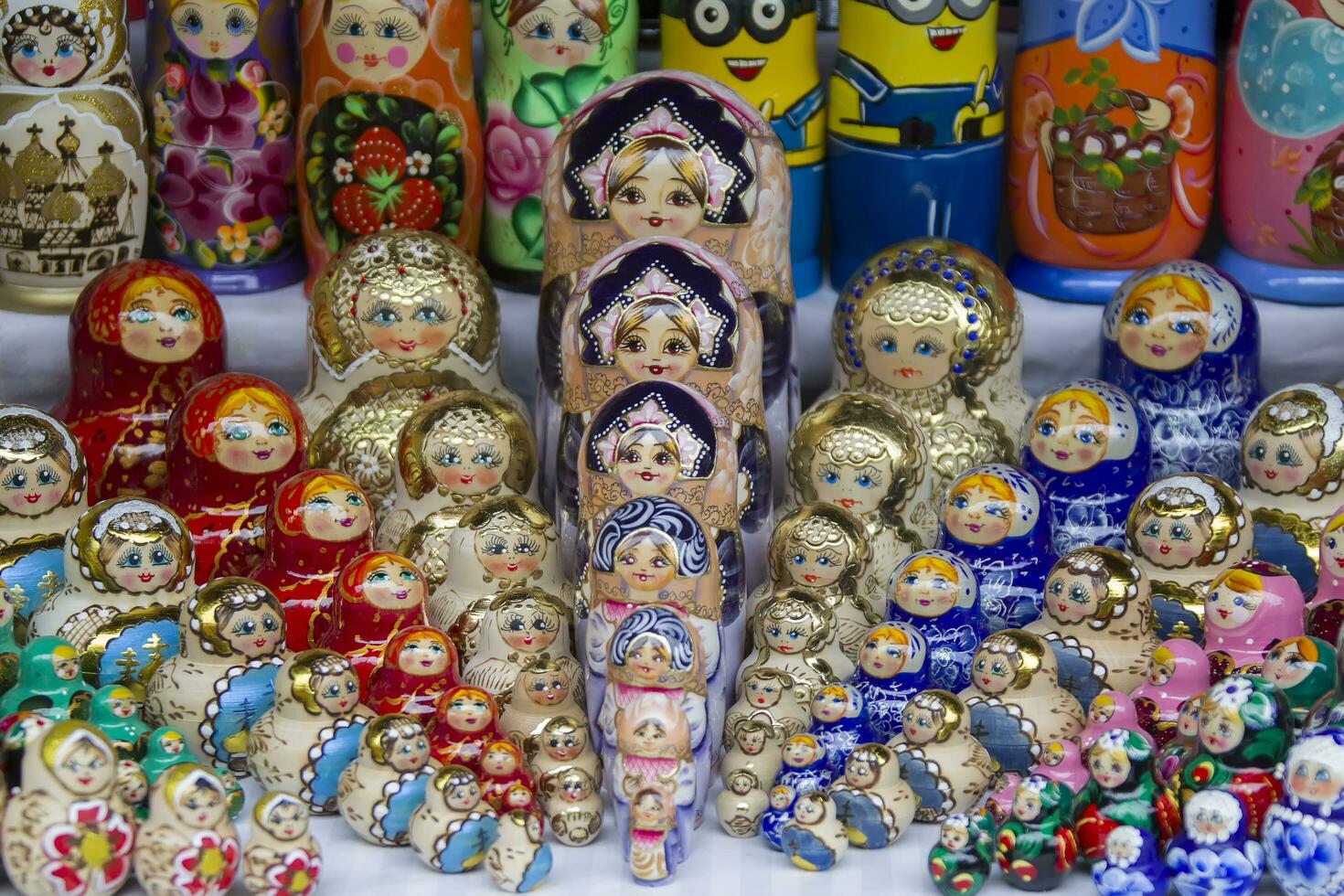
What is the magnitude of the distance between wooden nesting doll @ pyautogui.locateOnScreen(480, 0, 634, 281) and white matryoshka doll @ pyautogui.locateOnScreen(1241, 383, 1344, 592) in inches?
Result: 40.9

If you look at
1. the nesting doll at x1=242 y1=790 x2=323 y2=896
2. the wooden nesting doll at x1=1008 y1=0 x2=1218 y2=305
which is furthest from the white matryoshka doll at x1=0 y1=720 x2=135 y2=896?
the wooden nesting doll at x1=1008 y1=0 x2=1218 y2=305

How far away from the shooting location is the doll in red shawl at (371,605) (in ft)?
8.61

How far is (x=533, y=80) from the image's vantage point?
3.26 meters

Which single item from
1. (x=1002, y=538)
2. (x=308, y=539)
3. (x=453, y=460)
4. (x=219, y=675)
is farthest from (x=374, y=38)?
(x=1002, y=538)

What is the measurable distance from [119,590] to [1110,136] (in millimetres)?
1608

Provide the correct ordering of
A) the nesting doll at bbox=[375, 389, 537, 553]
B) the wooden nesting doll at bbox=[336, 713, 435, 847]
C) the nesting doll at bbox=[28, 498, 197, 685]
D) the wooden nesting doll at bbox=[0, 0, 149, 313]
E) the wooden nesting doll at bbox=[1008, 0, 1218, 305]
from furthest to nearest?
the wooden nesting doll at bbox=[1008, 0, 1218, 305] < the wooden nesting doll at bbox=[0, 0, 149, 313] < the nesting doll at bbox=[375, 389, 537, 553] < the nesting doll at bbox=[28, 498, 197, 685] < the wooden nesting doll at bbox=[336, 713, 435, 847]

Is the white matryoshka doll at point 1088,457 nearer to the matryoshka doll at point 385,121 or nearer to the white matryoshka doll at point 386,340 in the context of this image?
the white matryoshka doll at point 386,340

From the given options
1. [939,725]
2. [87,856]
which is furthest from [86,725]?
[939,725]

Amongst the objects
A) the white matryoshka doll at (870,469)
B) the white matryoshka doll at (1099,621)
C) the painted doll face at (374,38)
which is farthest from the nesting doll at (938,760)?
the painted doll face at (374,38)

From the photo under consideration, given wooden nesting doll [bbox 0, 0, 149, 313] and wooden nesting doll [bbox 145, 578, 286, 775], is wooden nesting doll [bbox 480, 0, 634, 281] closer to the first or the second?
wooden nesting doll [bbox 0, 0, 149, 313]

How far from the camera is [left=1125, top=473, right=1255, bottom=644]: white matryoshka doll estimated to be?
2.72 m

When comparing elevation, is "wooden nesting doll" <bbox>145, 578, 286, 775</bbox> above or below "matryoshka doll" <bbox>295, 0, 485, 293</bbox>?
below

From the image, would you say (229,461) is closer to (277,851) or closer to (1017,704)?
(277,851)

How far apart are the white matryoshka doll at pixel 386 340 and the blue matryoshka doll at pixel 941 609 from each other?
0.75m
